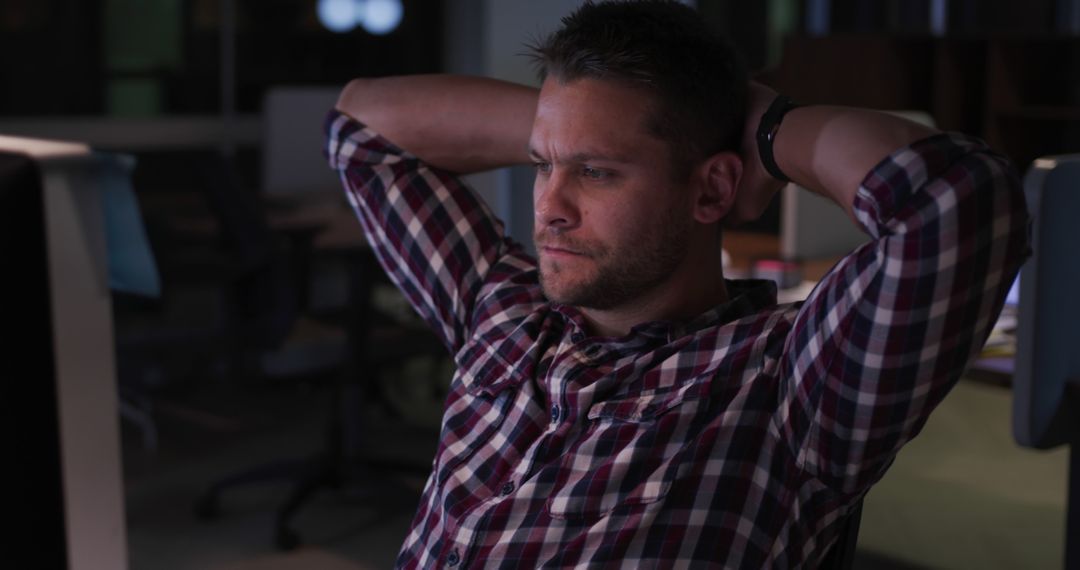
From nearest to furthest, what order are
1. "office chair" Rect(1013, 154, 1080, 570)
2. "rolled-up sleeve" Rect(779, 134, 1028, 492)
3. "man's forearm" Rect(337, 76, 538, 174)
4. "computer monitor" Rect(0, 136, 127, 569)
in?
"computer monitor" Rect(0, 136, 127, 569) < "rolled-up sleeve" Rect(779, 134, 1028, 492) < "man's forearm" Rect(337, 76, 538, 174) < "office chair" Rect(1013, 154, 1080, 570)

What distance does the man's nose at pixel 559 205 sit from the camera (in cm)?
118

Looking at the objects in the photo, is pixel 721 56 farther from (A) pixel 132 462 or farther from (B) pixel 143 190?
(B) pixel 143 190

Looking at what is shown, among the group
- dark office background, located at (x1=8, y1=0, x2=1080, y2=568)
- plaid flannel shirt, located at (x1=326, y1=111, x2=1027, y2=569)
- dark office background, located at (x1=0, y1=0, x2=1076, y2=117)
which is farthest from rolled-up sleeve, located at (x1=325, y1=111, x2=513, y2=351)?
dark office background, located at (x1=0, y1=0, x2=1076, y2=117)

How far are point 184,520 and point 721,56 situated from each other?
8.62 feet

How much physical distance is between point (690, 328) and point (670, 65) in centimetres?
27

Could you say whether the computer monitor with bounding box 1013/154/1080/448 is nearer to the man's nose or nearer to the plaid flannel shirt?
the plaid flannel shirt

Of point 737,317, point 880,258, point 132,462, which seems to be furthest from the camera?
point 132,462

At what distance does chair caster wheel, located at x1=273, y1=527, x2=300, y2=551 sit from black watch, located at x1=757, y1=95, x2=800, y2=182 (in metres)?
2.30

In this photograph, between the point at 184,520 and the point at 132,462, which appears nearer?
the point at 184,520

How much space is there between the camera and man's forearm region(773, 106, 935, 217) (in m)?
1.05

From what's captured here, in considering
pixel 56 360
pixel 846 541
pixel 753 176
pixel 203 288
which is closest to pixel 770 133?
pixel 753 176

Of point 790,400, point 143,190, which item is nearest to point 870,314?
point 790,400

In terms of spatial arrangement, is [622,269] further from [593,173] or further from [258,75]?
[258,75]

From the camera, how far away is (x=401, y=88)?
1.52 metres
